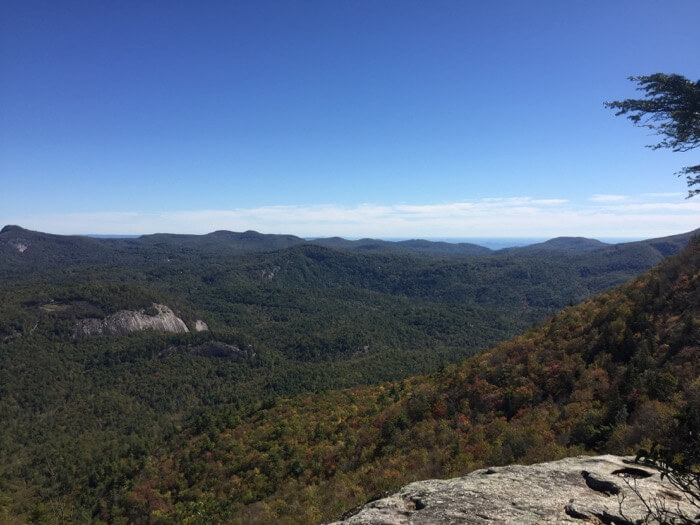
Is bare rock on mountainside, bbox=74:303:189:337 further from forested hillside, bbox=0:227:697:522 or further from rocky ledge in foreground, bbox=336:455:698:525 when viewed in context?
rocky ledge in foreground, bbox=336:455:698:525

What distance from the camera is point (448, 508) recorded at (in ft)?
32.0

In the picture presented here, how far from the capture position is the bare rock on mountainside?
17080 cm

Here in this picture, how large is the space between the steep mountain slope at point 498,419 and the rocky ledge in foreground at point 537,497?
6.69 ft

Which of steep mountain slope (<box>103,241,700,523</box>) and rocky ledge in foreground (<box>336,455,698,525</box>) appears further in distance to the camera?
steep mountain slope (<box>103,241,700,523</box>)

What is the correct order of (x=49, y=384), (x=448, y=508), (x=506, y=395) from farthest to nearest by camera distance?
(x=49, y=384) < (x=506, y=395) < (x=448, y=508)

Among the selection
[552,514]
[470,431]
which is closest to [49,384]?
[470,431]

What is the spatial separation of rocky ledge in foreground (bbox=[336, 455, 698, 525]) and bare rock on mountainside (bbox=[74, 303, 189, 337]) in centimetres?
20018

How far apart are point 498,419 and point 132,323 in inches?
7899

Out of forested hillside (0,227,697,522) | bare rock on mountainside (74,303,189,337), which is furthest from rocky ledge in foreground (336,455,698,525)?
bare rock on mountainside (74,303,189,337)

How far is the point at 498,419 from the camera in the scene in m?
20.7

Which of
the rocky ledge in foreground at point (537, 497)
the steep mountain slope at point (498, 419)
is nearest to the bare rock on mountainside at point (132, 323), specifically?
the steep mountain slope at point (498, 419)

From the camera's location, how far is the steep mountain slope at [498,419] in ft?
52.2

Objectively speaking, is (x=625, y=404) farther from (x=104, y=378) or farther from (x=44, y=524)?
(x=104, y=378)

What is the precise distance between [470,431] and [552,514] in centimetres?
1257
